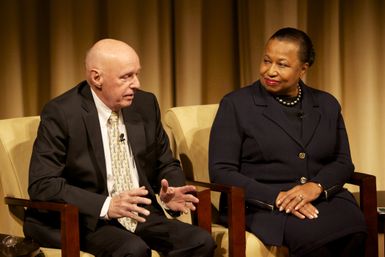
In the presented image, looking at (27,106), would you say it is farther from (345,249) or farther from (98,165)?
(345,249)

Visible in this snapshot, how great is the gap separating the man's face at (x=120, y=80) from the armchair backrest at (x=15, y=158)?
428 millimetres

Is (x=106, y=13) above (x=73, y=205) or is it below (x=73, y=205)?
above

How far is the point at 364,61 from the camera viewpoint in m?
4.45

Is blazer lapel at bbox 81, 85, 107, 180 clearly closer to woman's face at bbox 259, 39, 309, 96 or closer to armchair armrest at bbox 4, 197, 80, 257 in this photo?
armchair armrest at bbox 4, 197, 80, 257

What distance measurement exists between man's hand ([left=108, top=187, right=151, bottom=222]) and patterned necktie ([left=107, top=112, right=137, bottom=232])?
0.81ft

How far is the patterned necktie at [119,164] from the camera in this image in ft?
9.84

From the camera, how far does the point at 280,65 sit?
3.28 meters

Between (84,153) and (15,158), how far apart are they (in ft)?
1.12

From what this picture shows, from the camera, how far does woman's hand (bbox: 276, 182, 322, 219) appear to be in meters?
A: 3.13

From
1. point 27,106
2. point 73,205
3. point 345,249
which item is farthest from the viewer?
point 27,106

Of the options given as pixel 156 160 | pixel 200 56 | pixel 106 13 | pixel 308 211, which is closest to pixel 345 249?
pixel 308 211

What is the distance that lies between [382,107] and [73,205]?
2394 millimetres

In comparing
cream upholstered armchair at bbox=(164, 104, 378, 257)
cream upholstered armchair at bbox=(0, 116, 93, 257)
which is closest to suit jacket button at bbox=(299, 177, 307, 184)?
cream upholstered armchair at bbox=(164, 104, 378, 257)

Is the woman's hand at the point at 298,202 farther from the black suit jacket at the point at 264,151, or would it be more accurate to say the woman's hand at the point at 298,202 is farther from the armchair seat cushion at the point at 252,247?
the armchair seat cushion at the point at 252,247
